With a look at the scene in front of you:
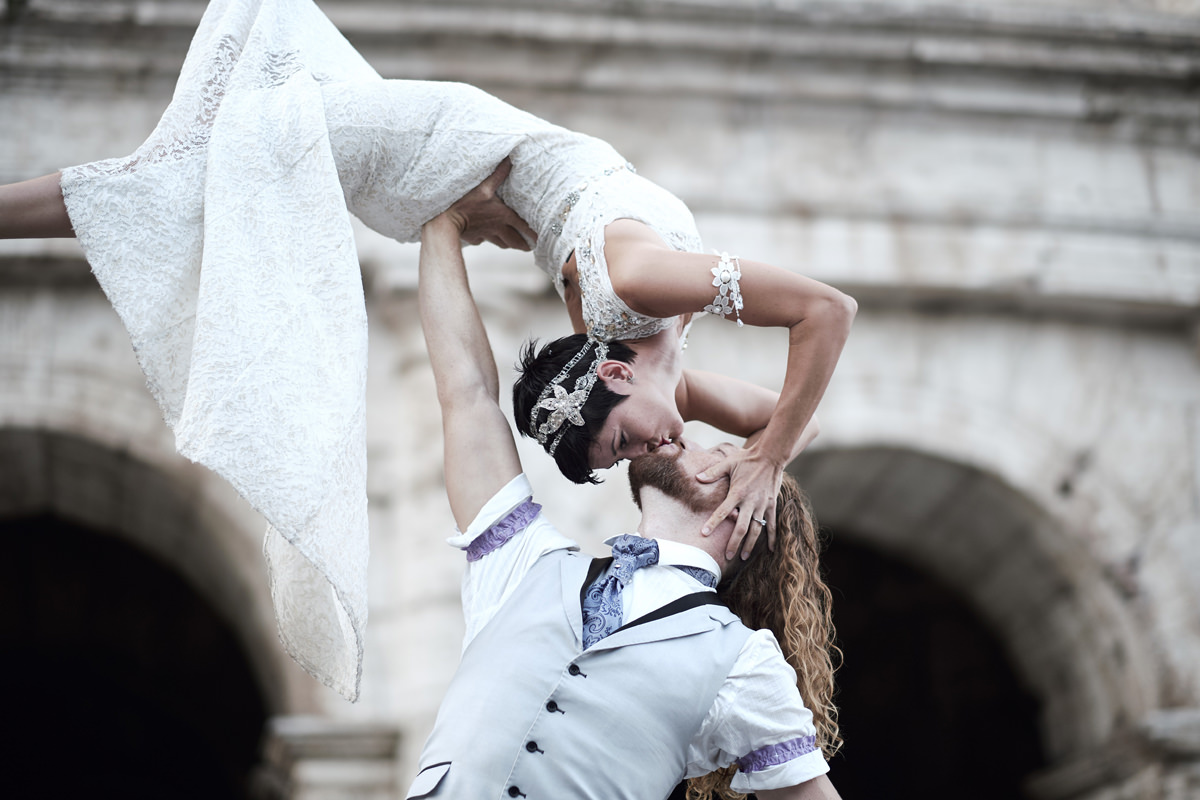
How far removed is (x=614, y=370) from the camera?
2.20 meters

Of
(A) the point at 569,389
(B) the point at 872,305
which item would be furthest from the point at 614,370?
(B) the point at 872,305

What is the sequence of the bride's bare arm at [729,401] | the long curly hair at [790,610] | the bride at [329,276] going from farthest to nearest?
the bride's bare arm at [729,401] → the long curly hair at [790,610] → the bride at [329,276]

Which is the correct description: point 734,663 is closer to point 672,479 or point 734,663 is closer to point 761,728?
point 761,728

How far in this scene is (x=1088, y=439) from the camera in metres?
5.20

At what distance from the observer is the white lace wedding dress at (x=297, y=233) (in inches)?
76.3

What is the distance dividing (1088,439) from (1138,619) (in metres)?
0.77

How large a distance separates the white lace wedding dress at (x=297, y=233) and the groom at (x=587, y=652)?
0.64 ft

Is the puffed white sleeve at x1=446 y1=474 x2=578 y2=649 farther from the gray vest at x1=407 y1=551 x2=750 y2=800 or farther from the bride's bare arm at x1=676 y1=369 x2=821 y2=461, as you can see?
the bride's bare arm at x1=676 y1=369 x2=821 y2=461

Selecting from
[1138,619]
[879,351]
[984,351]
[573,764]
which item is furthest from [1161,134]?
[573,764]

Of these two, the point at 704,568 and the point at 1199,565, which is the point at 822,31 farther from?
the point at 704,568

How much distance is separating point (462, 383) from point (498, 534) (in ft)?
0.90

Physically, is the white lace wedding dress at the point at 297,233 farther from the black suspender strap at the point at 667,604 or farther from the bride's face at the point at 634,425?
the black suspender strap at the point at 667,604

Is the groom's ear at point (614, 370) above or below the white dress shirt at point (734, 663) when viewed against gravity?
above

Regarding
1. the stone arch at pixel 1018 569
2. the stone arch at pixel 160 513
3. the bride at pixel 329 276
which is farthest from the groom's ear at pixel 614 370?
the stone arch at pixel 1018 569
